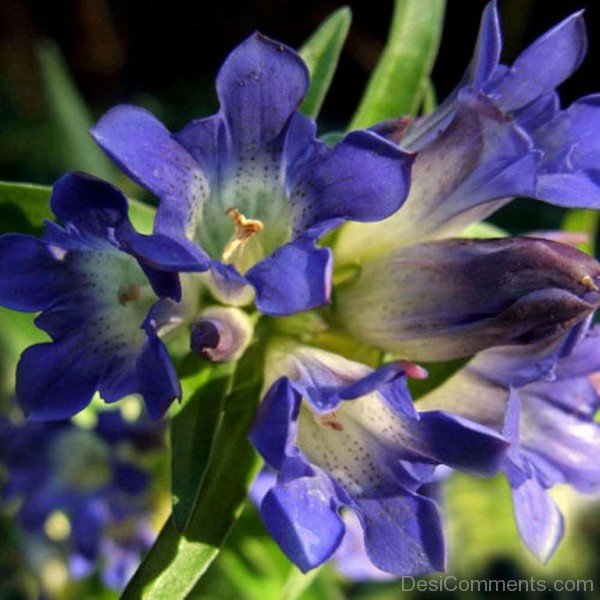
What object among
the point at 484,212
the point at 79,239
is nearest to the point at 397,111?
the point at 484,212

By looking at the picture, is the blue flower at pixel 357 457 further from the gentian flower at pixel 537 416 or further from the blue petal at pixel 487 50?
the blue petal at pixel 487 50

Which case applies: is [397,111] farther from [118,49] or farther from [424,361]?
[118,49]

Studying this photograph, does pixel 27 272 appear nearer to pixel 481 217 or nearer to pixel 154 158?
pixel 154 158

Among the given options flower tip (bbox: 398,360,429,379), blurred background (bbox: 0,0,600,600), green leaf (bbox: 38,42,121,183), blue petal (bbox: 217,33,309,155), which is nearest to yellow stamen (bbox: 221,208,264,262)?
blue petal (bbox: 217,33,309,155)

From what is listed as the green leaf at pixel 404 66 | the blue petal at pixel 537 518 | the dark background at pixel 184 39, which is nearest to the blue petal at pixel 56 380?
the blue petal at pixel 537 518

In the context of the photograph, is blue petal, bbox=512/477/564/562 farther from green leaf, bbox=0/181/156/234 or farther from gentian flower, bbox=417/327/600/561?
green leaf, bbox=0/181/156/234

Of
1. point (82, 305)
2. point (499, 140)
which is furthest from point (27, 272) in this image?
point (499, 140)
